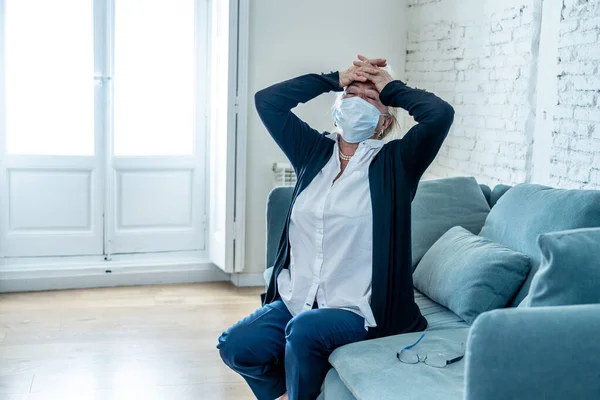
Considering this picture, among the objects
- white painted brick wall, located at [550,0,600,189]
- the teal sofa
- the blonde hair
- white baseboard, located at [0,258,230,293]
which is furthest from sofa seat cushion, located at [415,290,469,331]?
white baseboard, located at [0,258,230,293]

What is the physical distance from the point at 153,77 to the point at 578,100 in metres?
2.69

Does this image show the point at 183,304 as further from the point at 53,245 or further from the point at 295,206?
the point at 295,206

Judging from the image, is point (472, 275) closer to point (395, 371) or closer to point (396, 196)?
point (396, 196)

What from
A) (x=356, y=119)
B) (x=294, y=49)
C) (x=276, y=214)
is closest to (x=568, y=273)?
(x=356, y=119)

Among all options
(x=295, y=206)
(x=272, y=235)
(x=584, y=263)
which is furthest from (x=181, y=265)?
(x=584, y=263)

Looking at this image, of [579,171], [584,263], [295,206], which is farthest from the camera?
[579,171]

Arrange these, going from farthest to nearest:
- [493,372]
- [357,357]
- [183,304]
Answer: [183,304]
[357,357]
[493,372]

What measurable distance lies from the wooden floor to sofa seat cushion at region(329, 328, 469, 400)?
1.04 metres

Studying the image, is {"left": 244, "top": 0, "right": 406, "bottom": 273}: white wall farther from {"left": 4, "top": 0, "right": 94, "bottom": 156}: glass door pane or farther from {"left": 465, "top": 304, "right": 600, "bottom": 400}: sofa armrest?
{"left": 465, "top": 304, "right": 600, "bottom": 400}: sofa armrest

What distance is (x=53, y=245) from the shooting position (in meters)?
4.84

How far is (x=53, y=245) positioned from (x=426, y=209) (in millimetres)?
2726

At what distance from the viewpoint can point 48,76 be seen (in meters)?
4.69

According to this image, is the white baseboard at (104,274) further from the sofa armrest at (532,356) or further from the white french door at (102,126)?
the sofa armrest at (532,356)

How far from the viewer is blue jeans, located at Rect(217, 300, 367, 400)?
2277mm
